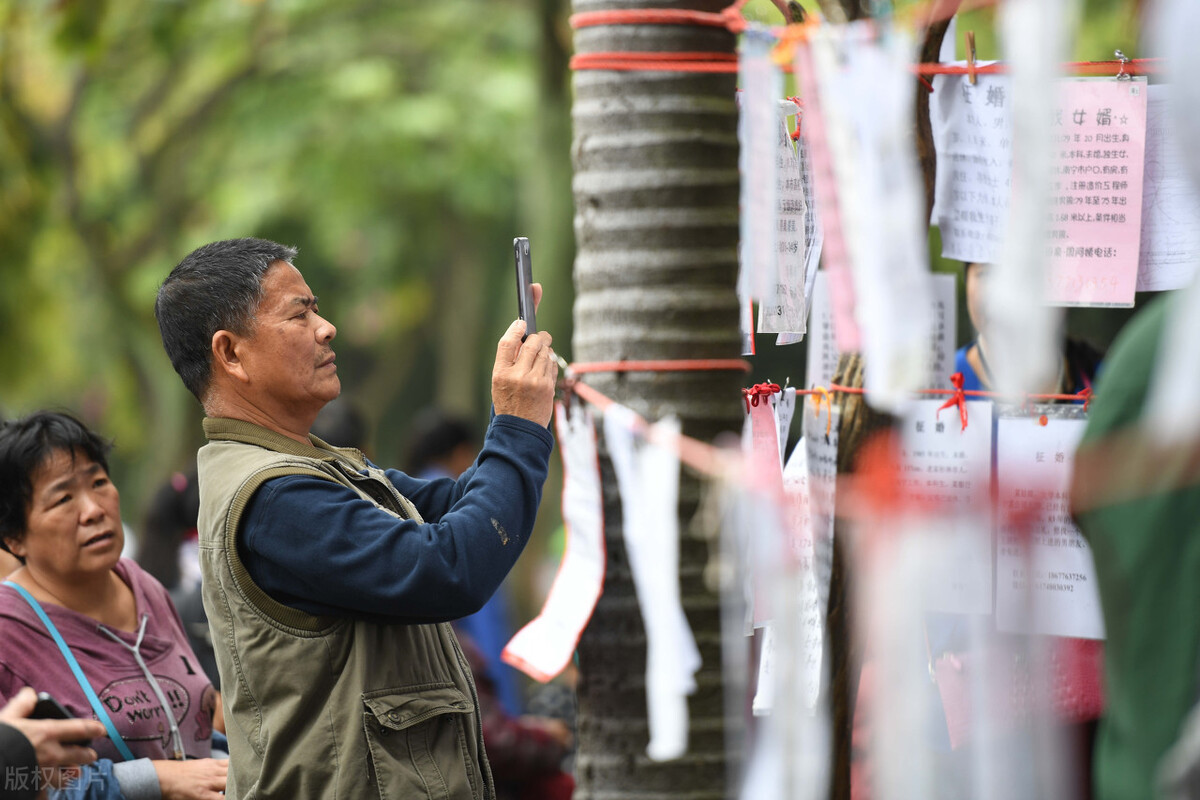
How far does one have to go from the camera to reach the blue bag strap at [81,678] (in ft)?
9.23

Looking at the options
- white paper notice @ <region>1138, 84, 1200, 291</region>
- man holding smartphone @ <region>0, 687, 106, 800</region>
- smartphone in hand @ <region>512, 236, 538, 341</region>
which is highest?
white paper notice @ <region>1138, 84, 1200, 291</region>

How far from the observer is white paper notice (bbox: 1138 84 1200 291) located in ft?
8.61

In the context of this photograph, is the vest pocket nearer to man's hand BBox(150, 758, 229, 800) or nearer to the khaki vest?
the khaki vest

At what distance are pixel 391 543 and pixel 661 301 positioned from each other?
60 centimetres

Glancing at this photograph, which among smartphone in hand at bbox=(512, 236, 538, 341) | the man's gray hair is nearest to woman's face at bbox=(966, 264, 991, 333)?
smartphone in hand at bbox=(512, 236, 538, 341)

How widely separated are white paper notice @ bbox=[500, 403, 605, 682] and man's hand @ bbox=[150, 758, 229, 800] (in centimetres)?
88

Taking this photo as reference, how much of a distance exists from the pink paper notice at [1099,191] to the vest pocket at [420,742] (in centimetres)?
141

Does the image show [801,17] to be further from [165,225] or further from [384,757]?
[165,225]

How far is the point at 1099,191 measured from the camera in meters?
2.61

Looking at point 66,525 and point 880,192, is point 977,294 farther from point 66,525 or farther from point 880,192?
point 66,525

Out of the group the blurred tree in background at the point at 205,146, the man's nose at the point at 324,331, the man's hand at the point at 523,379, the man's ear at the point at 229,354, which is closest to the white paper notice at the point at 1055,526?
the man's hand at the point at 523,379

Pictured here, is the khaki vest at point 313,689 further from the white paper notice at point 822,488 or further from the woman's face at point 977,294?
the woman's face at point 977,294

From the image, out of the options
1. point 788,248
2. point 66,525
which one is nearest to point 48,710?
point 66,525

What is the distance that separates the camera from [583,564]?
7.60ft
